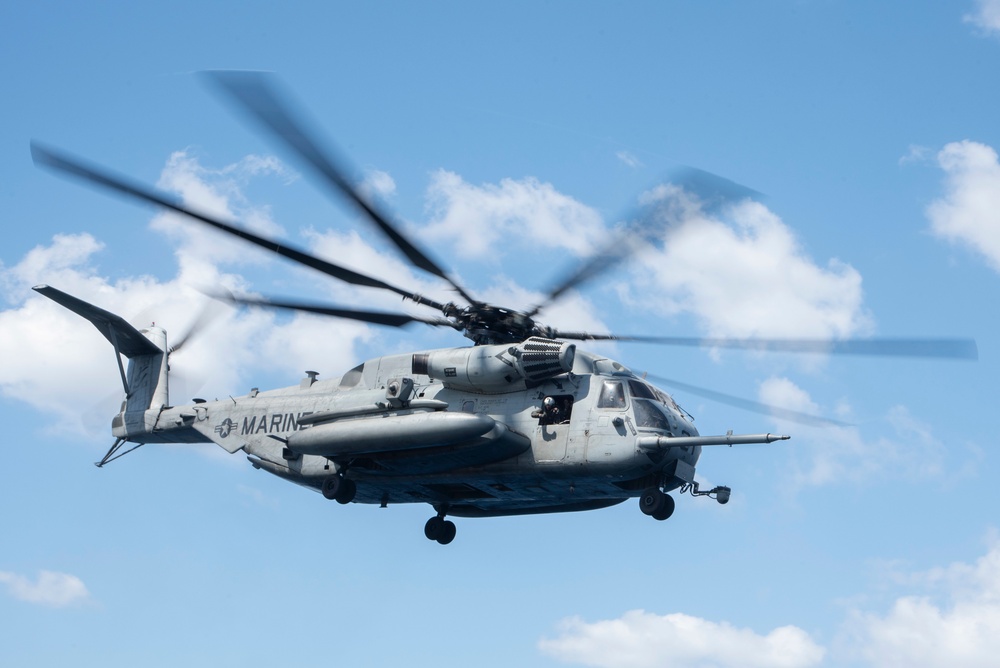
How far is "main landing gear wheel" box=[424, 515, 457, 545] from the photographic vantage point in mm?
26391

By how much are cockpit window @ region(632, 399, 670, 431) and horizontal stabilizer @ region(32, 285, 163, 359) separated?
13.5 m

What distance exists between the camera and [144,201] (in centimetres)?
1942

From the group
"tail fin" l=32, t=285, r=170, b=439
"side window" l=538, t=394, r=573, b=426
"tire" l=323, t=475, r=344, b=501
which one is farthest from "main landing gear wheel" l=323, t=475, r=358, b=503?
"tail fin" l=32, t=285, r=170, b=439

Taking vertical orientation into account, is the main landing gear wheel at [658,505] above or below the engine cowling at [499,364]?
below

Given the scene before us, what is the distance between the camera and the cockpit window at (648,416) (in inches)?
892

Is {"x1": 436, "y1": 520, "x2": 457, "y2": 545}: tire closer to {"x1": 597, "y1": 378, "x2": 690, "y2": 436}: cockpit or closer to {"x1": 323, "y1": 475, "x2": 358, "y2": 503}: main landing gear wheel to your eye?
{"x1": 323, "y1": 475, "x2": 358, "y2": 503}: main landing gear wheel

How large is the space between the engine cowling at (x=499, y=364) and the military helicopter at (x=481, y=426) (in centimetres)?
3

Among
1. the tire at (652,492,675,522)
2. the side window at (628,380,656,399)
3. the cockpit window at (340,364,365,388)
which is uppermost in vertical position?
the cockpit window at (340,364,365,388)

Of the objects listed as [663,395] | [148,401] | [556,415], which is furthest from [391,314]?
[148,401]

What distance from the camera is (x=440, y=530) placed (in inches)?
1038

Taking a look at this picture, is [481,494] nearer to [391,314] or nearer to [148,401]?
[391,314]

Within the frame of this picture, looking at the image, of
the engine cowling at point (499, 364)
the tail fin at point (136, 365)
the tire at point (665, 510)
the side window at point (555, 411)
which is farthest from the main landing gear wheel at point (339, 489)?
the tire at point (665, 510)

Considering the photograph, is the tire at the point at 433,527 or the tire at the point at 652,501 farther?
the tire at the point at 433,527

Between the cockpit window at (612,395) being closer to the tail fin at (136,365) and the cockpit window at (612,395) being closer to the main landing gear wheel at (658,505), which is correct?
the main landing gear wheel at (658,505)
